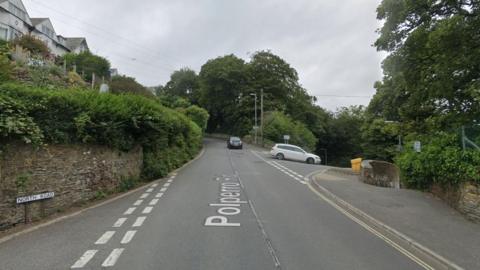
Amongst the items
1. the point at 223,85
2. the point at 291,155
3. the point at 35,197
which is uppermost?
the point at 223,85

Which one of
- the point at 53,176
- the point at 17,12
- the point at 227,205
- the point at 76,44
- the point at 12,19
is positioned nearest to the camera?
the point at 53,176

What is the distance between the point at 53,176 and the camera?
29.8ft

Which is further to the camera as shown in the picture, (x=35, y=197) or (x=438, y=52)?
(x=438, y=52)

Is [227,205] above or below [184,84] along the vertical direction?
below

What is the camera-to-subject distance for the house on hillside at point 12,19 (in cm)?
4856

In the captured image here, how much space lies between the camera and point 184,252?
6195 mm

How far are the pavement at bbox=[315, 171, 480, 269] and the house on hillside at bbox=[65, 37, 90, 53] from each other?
2932 inches

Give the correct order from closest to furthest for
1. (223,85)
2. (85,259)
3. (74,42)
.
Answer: (85,259), (223,85), (74,42)

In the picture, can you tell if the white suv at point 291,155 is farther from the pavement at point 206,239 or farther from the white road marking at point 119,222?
the white road marking at point 119,222

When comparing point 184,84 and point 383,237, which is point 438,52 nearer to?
point 383,237

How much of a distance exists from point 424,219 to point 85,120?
8933 mm

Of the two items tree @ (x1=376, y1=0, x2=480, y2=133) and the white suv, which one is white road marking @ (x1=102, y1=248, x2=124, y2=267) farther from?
the white suv

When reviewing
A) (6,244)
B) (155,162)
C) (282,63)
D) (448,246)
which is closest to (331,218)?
(448,246)

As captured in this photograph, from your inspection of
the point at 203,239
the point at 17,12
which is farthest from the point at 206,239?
the point at 17,12
